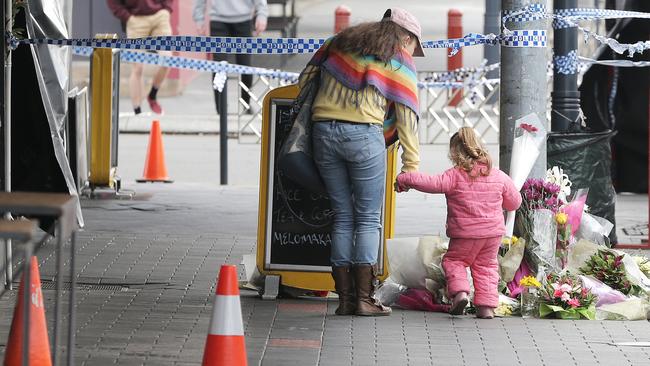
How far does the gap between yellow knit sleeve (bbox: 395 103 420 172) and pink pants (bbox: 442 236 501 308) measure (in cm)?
51

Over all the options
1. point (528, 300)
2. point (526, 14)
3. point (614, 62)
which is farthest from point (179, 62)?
point (528, 300)

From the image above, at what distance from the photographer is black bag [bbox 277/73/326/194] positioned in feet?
25.5

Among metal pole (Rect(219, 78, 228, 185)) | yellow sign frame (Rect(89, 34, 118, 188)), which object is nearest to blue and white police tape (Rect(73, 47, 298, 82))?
metal pole (Rect(219, 78, 228, 185))

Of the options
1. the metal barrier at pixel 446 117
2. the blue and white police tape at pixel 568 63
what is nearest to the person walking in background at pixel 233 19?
the metal barrier at pixel 446 117

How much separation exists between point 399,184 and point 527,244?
1007mm

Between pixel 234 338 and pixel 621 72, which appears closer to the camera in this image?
pixel 234 338

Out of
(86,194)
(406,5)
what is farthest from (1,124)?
(406,5)

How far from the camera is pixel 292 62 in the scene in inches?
1076

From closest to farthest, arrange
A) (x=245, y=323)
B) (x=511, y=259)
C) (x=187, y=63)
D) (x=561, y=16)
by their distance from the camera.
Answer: (x=245, y=323) < (x=511, y=259) < (x=561, y=16) < (x=187, y=63)

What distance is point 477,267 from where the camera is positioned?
7.83m

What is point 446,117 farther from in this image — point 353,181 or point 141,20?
point 353,181

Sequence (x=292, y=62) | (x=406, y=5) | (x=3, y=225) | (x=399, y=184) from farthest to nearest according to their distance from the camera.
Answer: (x=406, y=5) → (x=292, y=62) → (x=399, y=184) → (x=3, y=225)

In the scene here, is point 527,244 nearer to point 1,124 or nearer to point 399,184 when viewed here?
point 399,184

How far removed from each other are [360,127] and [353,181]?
0.97 ft
